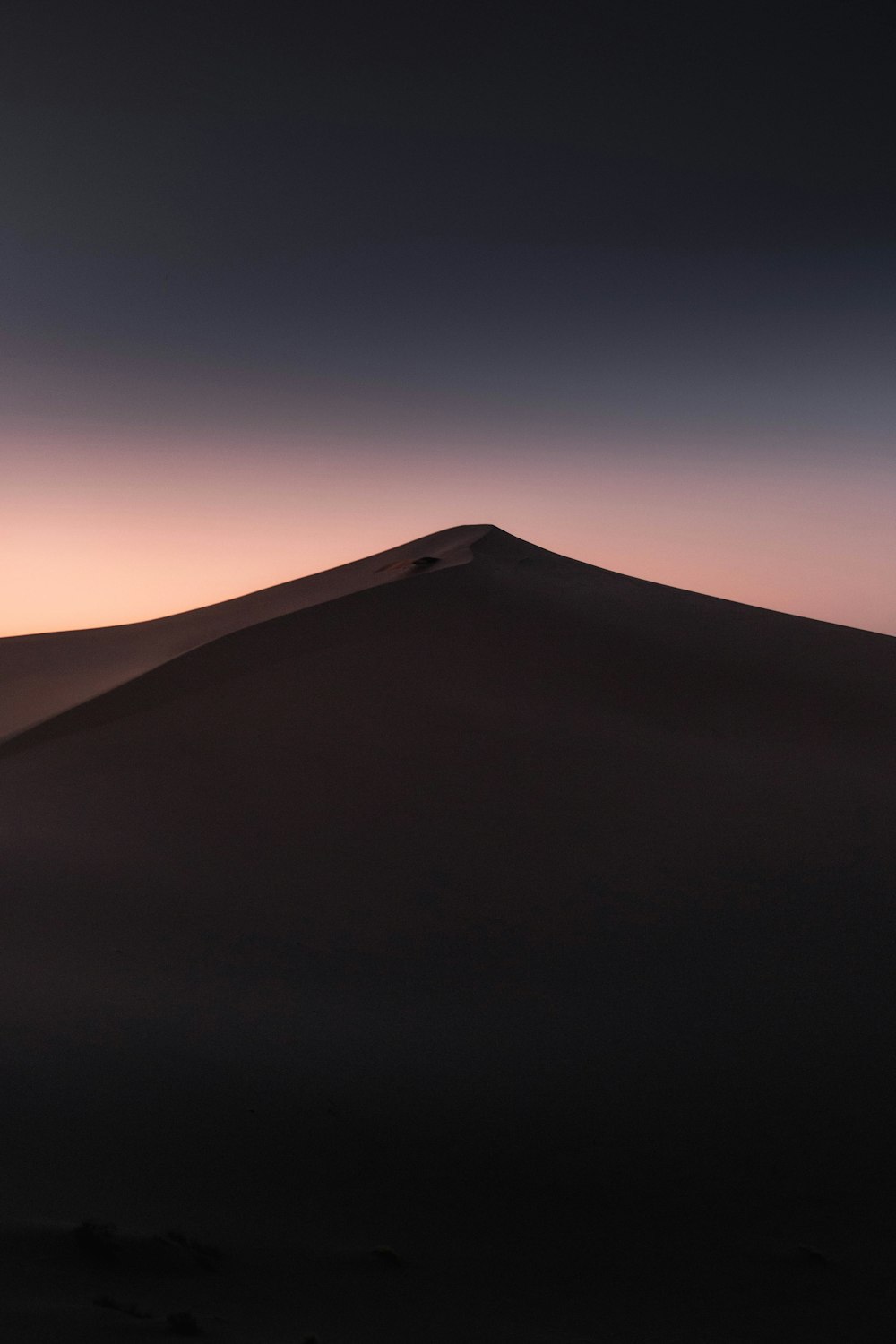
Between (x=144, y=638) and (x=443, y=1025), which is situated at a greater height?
(x=144, y=638)

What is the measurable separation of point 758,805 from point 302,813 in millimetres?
4644

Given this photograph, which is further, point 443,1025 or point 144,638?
point 144,638

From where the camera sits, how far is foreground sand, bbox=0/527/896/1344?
11.0 ft

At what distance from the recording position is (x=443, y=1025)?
536 centimetres

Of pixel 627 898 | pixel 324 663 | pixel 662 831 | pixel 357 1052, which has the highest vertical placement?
pixel 324 663

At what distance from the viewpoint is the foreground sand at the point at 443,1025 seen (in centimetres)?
334

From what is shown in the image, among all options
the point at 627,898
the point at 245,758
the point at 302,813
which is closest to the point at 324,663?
the point at 245,758

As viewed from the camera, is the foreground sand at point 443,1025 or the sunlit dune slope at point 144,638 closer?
the foreground sand at point 443,1025

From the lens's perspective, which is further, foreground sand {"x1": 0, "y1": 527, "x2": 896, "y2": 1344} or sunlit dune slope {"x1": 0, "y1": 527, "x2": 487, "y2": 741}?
sunlit dune slope {"x1": 0, "y1": 527, "x2": 487, "y2": 741}

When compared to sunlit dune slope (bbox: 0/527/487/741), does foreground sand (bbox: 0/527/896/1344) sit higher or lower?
lower

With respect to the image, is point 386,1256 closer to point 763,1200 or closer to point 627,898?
point 763,1200

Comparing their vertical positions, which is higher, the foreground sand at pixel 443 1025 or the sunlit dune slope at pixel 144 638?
the sunlit dune slope at pixel 144 638

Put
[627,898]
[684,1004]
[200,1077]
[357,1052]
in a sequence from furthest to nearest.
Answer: [627,898]
[684,1004]
[357,1052]
[200,1077]

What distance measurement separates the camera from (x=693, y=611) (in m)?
21.5
